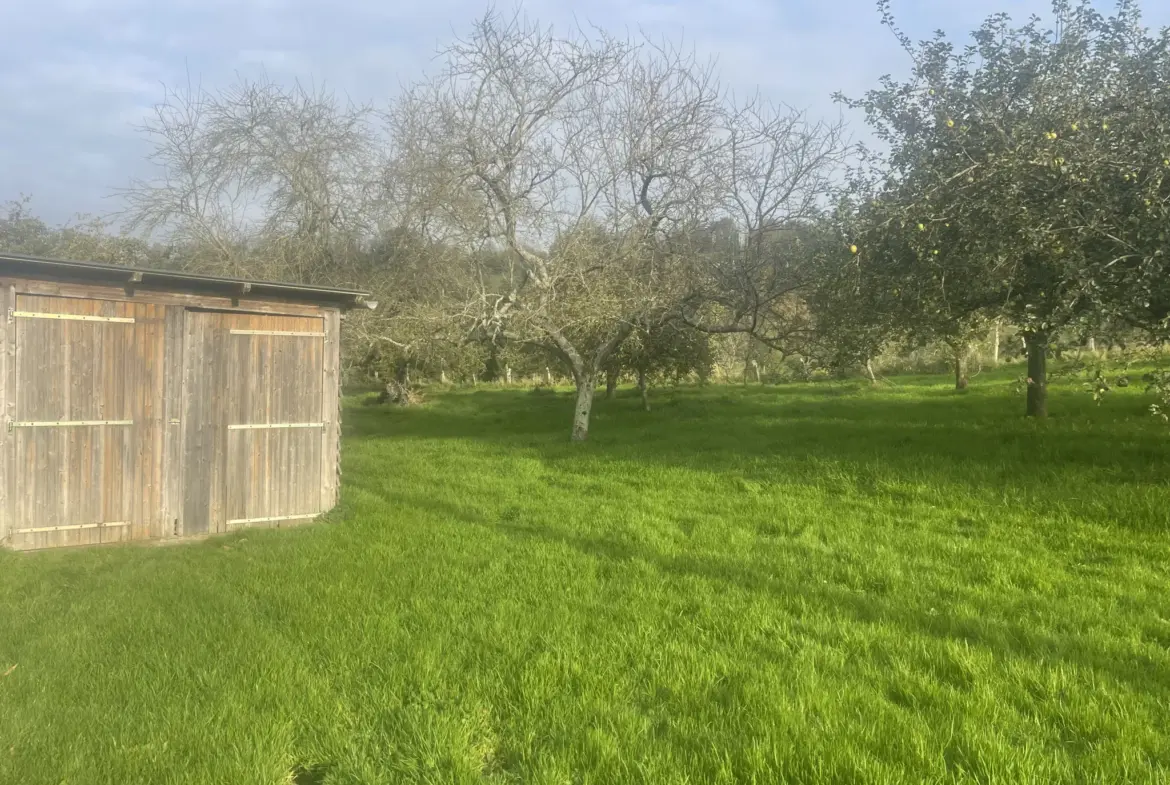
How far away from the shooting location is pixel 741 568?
7133 mm

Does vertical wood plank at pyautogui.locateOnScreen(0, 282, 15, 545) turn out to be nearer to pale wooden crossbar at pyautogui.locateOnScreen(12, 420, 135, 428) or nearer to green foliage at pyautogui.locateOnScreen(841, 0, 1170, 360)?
pale wooden crossbar at pyautogui.locateOnScreen(12, 420, 135, 428)

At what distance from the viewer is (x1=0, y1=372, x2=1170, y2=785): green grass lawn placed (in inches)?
147

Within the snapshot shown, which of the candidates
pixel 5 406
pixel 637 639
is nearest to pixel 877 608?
pixel 637 639

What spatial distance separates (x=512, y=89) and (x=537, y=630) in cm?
1386

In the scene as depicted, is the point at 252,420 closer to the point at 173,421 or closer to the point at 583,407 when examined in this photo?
the point at 173,421

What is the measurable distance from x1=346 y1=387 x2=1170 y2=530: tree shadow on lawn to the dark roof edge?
5.98m

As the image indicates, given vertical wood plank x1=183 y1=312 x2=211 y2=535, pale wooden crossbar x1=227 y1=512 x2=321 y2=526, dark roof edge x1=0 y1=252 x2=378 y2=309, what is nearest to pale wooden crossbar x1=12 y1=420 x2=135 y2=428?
vertical wood plank x1=183 y1=312 x2=211 y2=535

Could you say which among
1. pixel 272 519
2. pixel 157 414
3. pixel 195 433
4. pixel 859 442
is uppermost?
pixel 157 414

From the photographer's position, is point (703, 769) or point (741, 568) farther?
point (741, 568)

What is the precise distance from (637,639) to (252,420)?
21.5 feet

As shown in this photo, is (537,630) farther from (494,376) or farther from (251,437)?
(494,376)

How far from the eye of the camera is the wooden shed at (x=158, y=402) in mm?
8273

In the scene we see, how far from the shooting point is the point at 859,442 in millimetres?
14148

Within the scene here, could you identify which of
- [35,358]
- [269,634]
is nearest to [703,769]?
[269,634]
